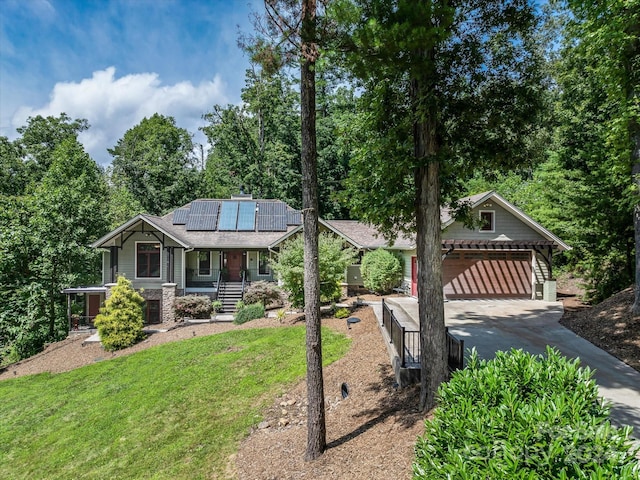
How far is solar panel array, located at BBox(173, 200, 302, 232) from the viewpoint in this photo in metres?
23.6

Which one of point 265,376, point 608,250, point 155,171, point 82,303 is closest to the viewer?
point 265,376

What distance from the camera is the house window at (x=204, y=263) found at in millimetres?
22766

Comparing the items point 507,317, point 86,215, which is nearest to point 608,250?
point 507,317

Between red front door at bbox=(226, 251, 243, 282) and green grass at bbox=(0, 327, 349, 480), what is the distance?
30.1 ft

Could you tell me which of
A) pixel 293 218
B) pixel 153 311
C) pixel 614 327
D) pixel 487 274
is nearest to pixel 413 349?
pixel 614 327

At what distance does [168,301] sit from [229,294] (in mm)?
3291

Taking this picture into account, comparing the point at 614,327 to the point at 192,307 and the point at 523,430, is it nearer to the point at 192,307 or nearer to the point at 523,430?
the point at 523,430

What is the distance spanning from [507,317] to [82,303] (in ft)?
75.2

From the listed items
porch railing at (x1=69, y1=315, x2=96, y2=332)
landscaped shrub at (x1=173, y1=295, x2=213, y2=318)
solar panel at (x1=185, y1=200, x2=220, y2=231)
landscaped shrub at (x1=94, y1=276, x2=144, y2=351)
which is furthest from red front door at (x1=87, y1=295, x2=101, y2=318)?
landscaped shrub at (x1=94, y1=276, x2=144, y2=351)

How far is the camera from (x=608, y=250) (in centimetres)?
1633

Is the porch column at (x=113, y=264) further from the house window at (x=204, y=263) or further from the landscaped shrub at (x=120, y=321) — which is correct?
the house window at (x=204, y=263)

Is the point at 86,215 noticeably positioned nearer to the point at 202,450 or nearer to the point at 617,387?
the point at 202,450

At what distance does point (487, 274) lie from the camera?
61.3 feet

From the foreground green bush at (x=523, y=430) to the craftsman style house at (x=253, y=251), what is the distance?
12.8 meters
